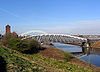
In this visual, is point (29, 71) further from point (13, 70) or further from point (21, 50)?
point (21, 50)

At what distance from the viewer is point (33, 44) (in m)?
43.3

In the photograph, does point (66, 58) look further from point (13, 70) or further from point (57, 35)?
point (57, 35)

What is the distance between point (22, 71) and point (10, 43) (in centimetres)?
2701

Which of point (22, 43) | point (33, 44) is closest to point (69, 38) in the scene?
point (33, 44)

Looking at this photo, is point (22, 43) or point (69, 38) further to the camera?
point (69, 38)

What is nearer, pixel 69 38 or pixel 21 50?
pixel 21 50

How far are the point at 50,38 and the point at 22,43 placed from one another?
49.1 m

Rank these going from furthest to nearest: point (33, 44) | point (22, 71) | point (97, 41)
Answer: point (97, 41)
point (33, 44)
point (22, 71)

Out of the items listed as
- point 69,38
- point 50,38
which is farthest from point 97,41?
point 50,38

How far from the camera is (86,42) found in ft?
283

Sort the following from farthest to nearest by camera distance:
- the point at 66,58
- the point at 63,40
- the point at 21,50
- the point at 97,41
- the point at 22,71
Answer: the point at 97,41 → the point at 63,40 → the point at 21,50 → the point at 66,58 → the point at 22,71

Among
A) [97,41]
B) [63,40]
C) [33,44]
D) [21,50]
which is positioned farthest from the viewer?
[97,41]

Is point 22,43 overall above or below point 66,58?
above

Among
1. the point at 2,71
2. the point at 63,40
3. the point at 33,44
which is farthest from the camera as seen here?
the point at 63,40
